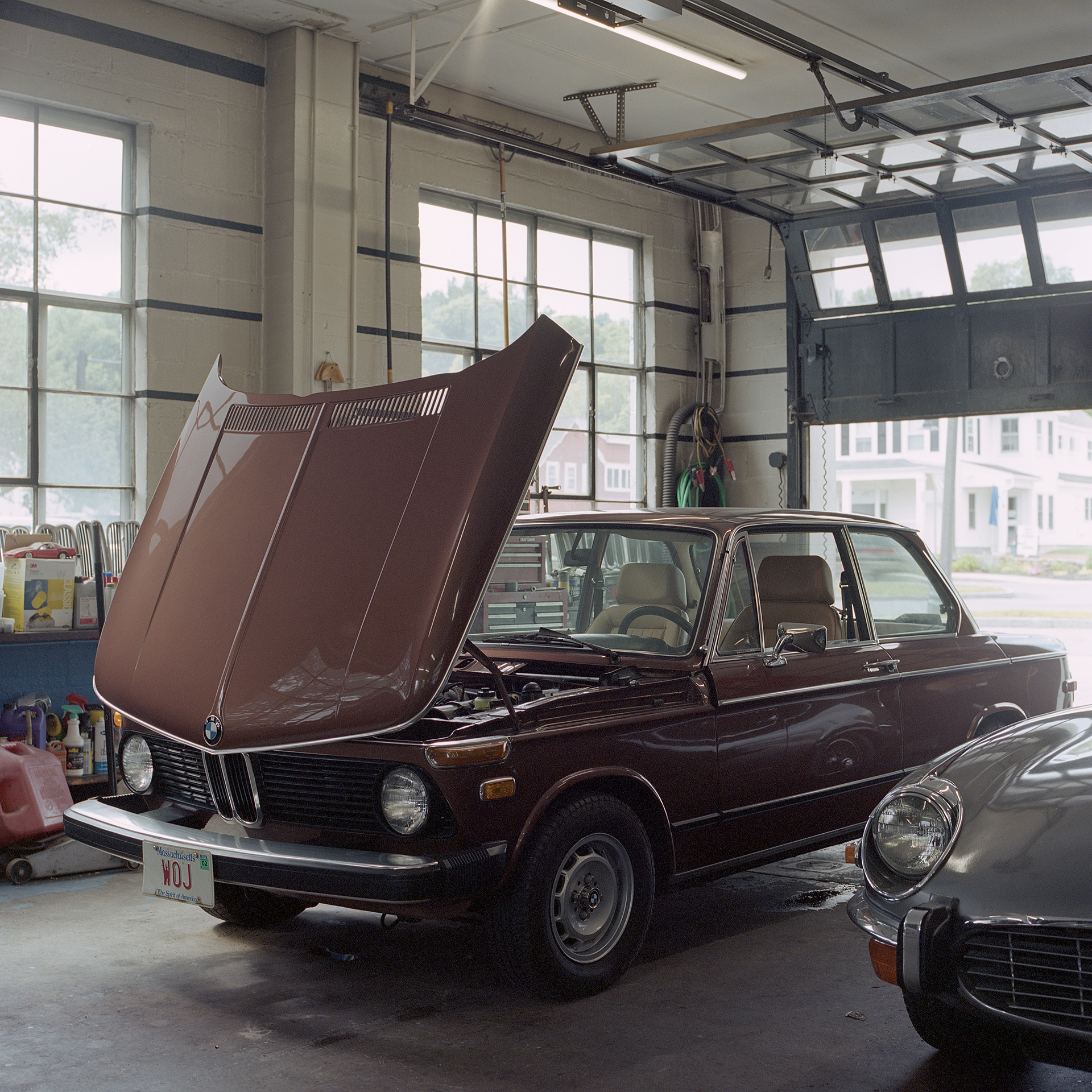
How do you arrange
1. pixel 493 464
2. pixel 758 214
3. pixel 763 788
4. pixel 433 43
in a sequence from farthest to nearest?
pixel 758 214 < pixel 433 43 < pixel 763 788 < pixel 493 464

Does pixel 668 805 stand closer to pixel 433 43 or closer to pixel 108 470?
pixel 108 470

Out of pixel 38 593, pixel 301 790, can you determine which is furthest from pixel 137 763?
pixel 38 593

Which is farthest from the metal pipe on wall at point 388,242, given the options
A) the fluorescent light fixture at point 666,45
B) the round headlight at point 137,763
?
the round headlight at point 137,763

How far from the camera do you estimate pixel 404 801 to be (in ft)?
12.1

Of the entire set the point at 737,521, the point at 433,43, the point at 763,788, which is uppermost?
the point at 433,43

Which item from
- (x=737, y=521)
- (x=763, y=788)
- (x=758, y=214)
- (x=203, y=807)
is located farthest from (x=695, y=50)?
(x=203, y=807)

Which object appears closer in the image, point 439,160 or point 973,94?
point 973,94

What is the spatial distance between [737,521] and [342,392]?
63.3 inches

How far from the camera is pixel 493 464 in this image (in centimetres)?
382

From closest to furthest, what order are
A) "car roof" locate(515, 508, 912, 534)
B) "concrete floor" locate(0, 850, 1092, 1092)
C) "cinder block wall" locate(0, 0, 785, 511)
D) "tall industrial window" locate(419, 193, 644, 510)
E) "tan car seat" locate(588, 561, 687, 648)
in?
1. "concrete floor" locate(0, 850, 1092, 1092)
2. "tan car seat" locate(588, 561, 687, 648)
3. "car roof" locate(515, 508, 912, 534)
4. "cinder block wall" locate(0, 0, 785, 511)
5. "tall industrial window" locate(419, 193, 644, 510)

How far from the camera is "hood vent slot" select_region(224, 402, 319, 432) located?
171 inches

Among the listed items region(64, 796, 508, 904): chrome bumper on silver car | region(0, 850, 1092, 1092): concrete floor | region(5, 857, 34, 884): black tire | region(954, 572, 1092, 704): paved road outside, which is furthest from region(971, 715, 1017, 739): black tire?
region(954, 572, 1092, 704): paved road outside

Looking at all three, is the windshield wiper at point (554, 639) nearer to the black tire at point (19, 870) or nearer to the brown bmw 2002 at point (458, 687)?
the brown bmw 2002 at point (458, 687)

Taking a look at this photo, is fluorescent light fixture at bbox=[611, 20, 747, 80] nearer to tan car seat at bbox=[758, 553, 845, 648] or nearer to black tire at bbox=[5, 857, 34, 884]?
tan car seat at bbox=[758, 553, 845, 648]
